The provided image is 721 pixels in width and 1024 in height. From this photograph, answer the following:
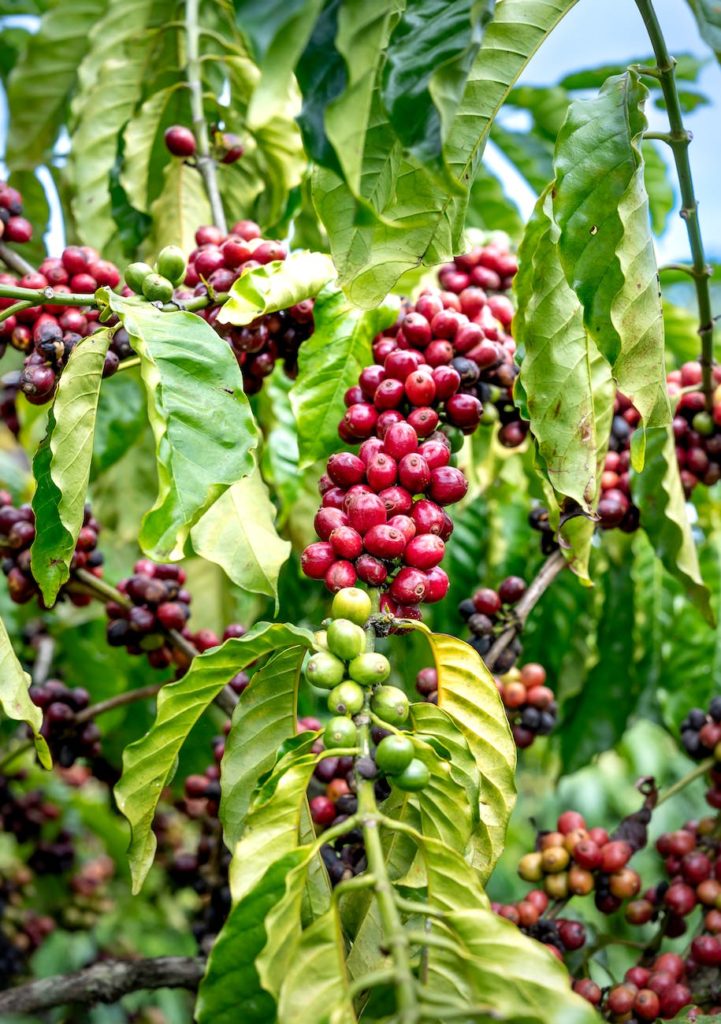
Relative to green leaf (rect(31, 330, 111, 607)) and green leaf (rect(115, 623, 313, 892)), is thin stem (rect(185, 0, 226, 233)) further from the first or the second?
green leaf (rect(115, 623, 313, 892))

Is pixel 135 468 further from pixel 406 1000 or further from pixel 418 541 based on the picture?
pixel 406 1000

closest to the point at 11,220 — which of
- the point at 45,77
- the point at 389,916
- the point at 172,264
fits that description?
the point at 172,264

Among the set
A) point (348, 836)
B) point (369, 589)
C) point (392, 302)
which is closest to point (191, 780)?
point (348, 836)

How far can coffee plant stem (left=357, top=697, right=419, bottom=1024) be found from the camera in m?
0.90

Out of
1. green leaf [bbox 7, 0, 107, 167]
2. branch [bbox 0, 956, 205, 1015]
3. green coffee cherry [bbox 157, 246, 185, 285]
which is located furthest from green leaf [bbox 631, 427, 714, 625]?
green leaf [bbox 7, 0, 107, 167]

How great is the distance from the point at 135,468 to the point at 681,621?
4.57 feet

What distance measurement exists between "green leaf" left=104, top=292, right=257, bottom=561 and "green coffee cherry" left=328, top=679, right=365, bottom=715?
25cm

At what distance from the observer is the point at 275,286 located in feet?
4.91

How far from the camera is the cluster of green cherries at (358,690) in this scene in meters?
1.15

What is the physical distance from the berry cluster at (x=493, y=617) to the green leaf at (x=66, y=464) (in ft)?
2.43

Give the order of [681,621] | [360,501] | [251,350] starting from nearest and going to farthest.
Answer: [360,501]
[251,350]
[681,621]

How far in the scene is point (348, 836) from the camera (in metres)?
1.44

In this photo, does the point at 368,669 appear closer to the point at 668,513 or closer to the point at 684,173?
the point at 668,513

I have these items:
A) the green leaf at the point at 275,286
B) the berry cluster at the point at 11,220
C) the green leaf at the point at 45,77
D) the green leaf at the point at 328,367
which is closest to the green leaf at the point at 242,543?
the green leaf at the point at 328,367
